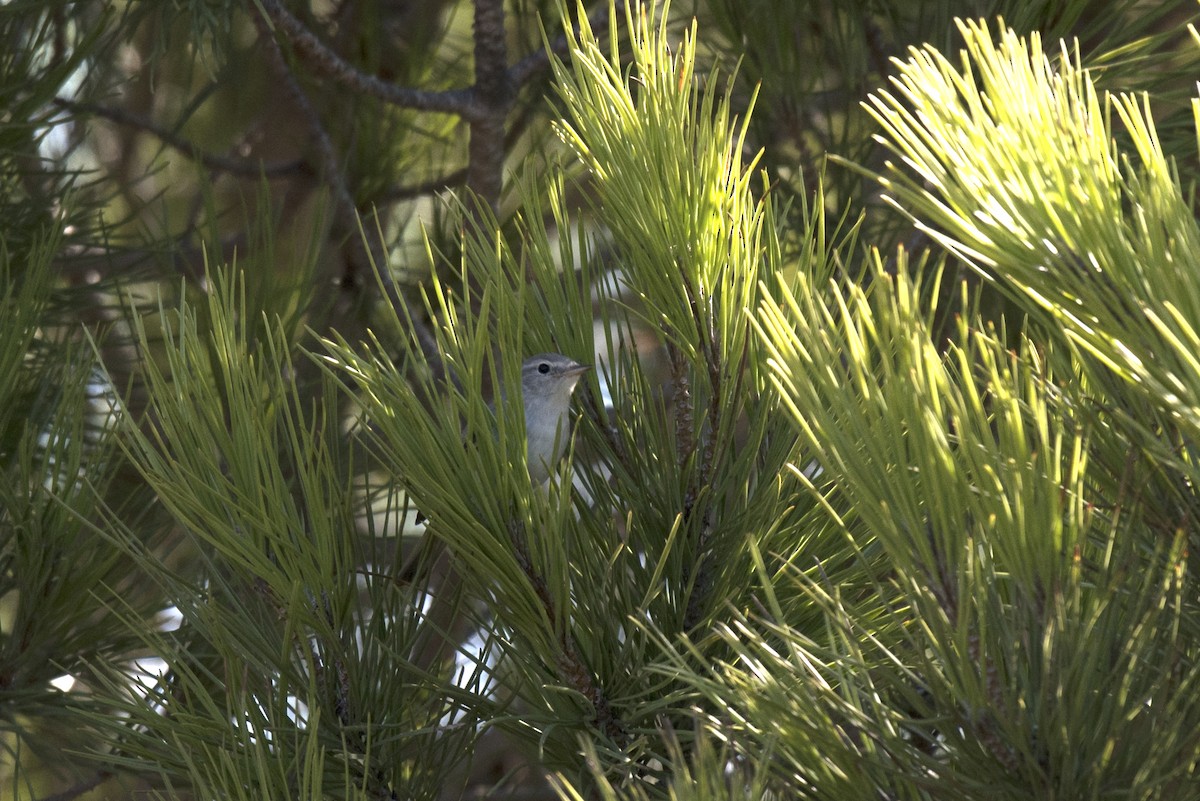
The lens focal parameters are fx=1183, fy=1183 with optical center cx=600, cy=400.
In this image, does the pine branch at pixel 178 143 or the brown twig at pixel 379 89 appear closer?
the brown twig at pixel 379 89

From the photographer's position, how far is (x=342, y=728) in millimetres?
950

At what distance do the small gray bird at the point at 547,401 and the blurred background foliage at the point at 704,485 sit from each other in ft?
0.10

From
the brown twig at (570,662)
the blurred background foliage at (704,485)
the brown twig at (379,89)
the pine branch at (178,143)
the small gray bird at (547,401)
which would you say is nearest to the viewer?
the blurred background foliage at (704,485)

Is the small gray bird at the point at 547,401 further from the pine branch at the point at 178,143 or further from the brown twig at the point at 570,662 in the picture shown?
the pine branch at the point at 178,143

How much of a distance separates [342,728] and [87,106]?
141cm

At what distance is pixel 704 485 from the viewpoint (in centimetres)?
102

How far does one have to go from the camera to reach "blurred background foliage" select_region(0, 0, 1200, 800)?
2.14 ft

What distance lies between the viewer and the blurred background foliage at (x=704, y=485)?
25.7 inches

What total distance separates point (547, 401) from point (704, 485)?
0.84 m

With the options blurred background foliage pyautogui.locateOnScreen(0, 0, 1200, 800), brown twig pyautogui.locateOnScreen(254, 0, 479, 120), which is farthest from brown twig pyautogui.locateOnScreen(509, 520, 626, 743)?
brown twig pyautogui.locateOnScreen(254, 0, 479, 120)

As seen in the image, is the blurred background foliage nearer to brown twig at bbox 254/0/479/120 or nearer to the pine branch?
brown twig at bbox 254/0/479/120

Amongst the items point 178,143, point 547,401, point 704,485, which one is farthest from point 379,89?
point 704,485

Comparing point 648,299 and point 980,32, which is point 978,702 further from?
point 648,299

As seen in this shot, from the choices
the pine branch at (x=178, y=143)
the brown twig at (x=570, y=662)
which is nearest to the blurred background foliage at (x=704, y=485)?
the brown twig at (x=570, y=662)
